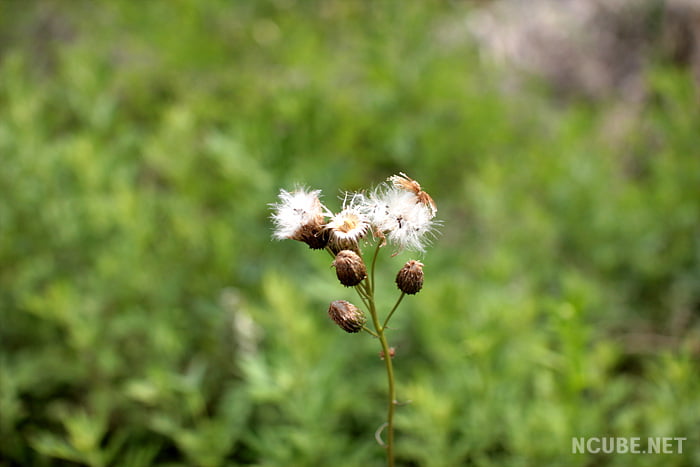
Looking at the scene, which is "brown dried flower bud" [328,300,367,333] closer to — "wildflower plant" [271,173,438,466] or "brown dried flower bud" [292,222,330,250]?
"wildflower plant" [271,173,438,466]

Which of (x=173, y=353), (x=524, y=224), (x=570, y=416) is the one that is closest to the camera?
(x=570, y=416)

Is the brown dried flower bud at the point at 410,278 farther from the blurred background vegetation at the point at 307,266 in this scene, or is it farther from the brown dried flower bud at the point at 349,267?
the blurred background vegetation at the point at 307,266

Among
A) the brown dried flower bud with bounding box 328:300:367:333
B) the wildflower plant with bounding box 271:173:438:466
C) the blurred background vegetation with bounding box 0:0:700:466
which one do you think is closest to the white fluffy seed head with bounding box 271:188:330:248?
the wildflower plant with bounding box 271:173:438:466

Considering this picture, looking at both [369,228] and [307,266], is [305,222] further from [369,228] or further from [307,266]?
[307,266]

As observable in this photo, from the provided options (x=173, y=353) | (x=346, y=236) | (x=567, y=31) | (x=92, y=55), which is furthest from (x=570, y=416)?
(x=567, y=31)

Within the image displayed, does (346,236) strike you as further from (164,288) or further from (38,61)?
(38,61)

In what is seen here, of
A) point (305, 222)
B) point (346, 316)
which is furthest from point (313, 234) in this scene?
point (346, 316)

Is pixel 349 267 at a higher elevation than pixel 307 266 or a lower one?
lower
